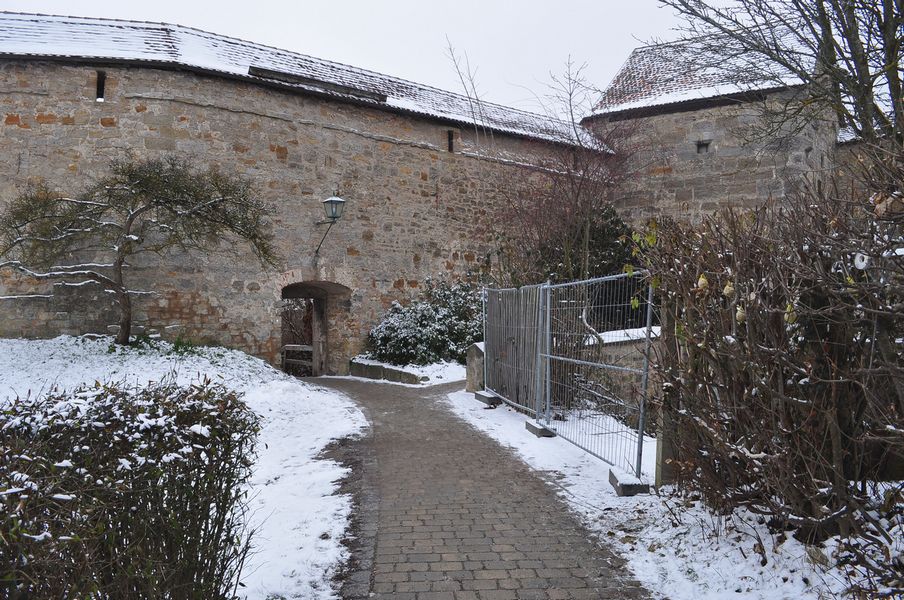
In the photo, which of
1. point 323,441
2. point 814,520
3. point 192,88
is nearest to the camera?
point 814,520

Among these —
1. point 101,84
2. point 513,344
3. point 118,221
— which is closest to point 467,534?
point 513,344

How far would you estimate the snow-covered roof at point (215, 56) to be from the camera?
39.4ft

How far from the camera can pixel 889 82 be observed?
558 cm

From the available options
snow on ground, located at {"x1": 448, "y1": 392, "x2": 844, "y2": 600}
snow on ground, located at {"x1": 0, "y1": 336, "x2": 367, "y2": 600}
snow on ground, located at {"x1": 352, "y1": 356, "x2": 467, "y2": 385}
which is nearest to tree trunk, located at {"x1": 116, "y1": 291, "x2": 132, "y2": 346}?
snow on ground, located at {"x1": 0, "y1": 336, "x2": 367, "y2": 600}

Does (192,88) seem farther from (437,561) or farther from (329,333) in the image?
(437,561)

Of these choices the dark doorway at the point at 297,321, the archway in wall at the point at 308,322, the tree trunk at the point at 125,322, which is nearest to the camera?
the tree trunk at the point at 125,322

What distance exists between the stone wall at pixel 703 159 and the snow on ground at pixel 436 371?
6.07 metres

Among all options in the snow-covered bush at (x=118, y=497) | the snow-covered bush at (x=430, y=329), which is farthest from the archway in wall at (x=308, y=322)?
the snow-covered bush at (x=118, y=497)

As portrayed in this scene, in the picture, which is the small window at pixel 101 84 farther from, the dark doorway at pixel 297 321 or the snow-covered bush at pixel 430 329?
the dark doorway at pixel 297 321

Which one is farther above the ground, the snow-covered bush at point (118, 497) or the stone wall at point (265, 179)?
the stone wall at point (265, 179)

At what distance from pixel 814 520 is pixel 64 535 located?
3.10 metres

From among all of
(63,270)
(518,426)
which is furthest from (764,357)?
(63,270)

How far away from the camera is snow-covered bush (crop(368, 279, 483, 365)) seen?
43.2 ft

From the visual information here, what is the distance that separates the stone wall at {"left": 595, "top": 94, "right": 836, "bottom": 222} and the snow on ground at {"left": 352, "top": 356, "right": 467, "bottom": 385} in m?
6.07
